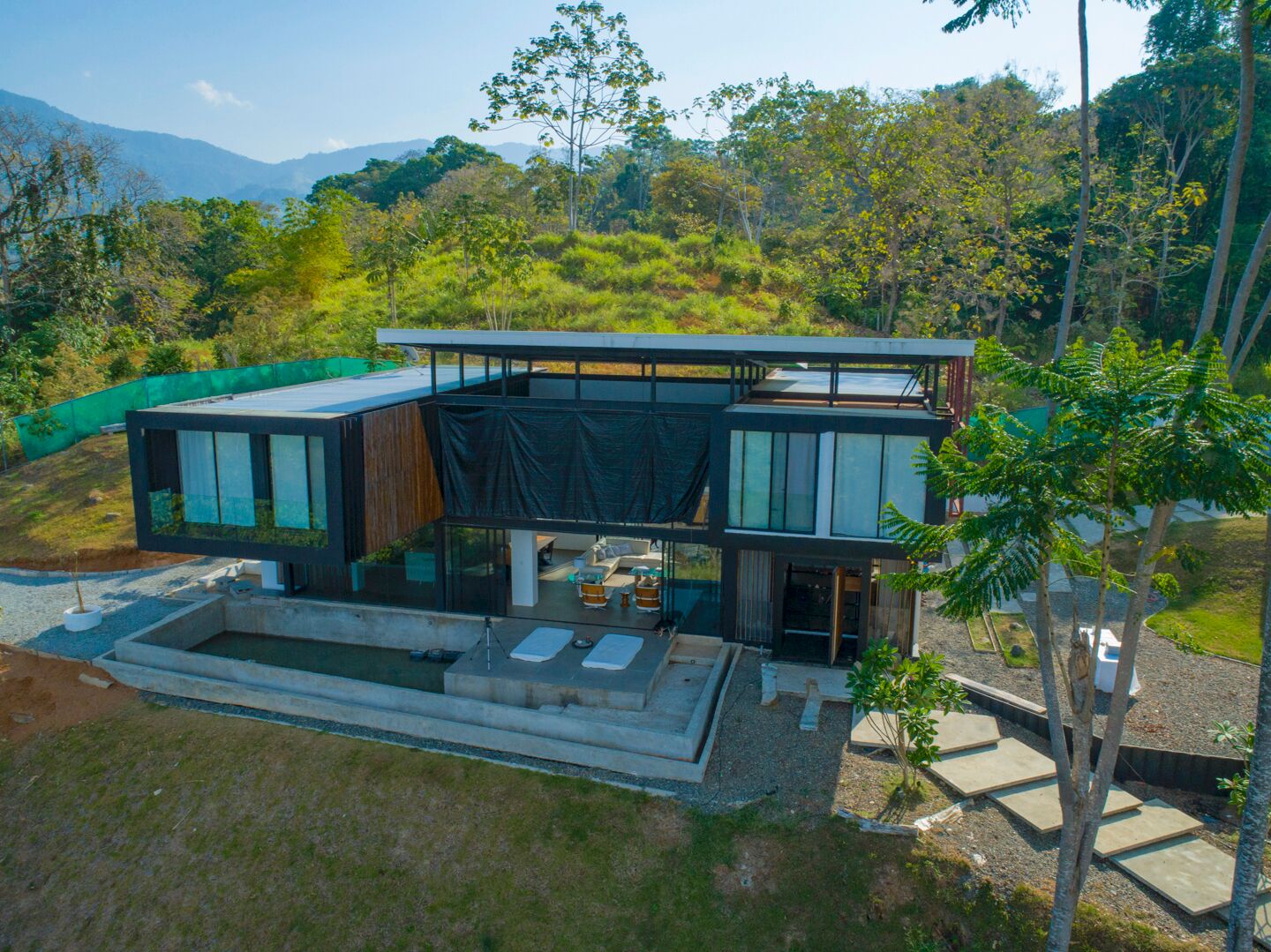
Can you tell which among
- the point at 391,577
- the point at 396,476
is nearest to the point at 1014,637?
the point at 396,476

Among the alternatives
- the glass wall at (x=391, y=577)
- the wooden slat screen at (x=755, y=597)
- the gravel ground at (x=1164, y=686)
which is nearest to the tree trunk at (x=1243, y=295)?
the gravel ground at (x=1164, y=686)

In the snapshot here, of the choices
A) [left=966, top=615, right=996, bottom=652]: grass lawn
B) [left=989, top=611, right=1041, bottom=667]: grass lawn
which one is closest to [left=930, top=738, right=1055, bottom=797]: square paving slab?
[left=989, top=611, right=1041, bottom=667]: grass lawn

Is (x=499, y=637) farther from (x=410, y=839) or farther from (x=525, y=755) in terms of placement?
(x=410, y=839)

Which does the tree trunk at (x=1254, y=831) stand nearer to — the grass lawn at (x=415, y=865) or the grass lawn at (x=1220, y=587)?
the grass lawn at (x=415, y=865)

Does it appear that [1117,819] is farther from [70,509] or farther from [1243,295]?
[70,509]

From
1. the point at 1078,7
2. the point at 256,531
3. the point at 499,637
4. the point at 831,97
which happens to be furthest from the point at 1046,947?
the point at 831,97

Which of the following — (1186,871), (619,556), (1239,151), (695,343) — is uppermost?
(1239,151)
